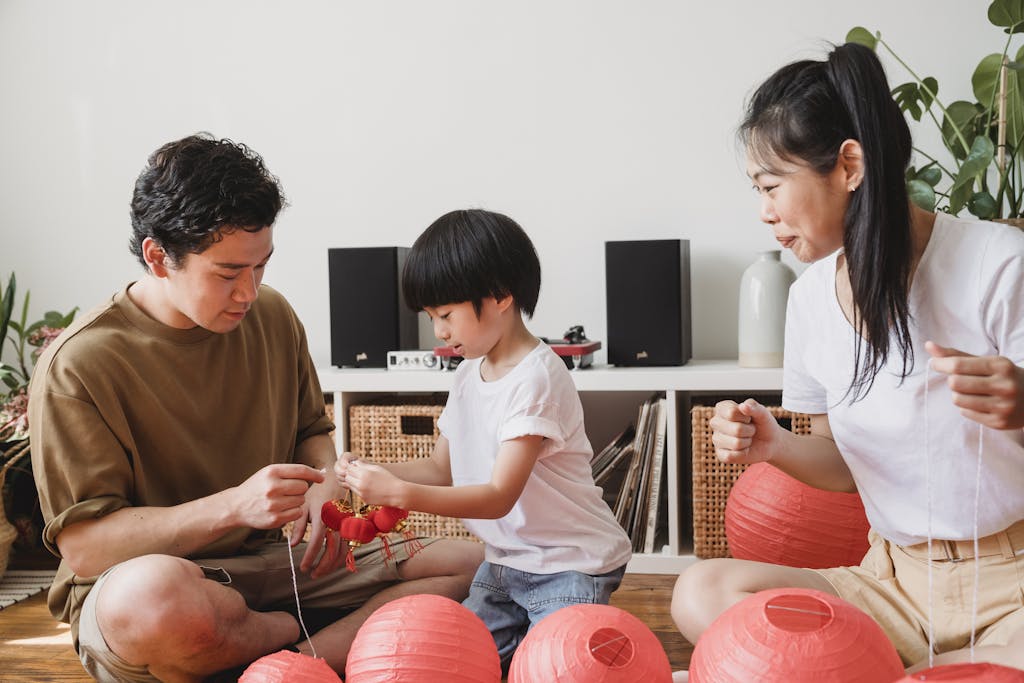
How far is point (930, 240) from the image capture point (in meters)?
1.37

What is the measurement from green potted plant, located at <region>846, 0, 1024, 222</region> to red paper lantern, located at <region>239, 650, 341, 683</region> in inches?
65.2

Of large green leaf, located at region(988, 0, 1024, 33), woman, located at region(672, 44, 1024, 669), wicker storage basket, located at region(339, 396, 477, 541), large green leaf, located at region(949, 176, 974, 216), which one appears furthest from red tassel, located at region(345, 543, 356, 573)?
large green leaf, located at region(988, 0, 1024, 33)

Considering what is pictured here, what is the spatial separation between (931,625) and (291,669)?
892 mm

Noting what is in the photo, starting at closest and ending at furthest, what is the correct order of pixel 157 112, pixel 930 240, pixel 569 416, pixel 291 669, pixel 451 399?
pixel 291 669, pixel 930 240, pixel 569 416, pixel 451 399, pixel 157 112

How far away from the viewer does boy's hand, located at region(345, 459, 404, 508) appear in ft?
4.95

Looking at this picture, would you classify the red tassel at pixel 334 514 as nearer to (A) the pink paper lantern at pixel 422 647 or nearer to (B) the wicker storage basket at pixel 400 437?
(A) the pink paper lantern at pixel 422 647

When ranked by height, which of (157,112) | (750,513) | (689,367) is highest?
(157,112)

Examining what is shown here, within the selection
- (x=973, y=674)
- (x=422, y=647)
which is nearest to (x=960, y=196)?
(x=973, y=674)

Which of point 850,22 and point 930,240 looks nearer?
point 930,240

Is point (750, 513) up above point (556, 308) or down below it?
below

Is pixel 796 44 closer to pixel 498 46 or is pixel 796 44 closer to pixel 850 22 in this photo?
pixel 850 22

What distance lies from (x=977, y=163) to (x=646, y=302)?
862mm

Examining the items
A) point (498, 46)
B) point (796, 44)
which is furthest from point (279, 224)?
point (796, 44)

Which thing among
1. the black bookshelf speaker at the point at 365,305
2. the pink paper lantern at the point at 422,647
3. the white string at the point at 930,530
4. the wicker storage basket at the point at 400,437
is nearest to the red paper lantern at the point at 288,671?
the pink paper lantern at the point at 422,647
